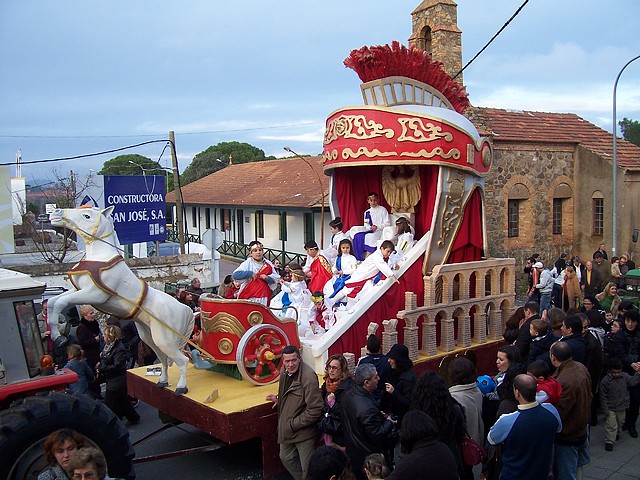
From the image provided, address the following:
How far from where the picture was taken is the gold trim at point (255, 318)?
6.32 meters

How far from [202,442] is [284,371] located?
246 centimetres

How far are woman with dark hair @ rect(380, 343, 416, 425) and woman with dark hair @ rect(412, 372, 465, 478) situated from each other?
0.70 meters

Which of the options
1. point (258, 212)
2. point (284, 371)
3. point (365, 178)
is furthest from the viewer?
point (258, 212)

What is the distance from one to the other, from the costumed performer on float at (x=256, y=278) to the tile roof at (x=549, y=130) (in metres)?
12.0

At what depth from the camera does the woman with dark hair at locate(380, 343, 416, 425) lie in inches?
199

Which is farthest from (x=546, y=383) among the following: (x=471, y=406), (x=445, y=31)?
(x=445, y=31)

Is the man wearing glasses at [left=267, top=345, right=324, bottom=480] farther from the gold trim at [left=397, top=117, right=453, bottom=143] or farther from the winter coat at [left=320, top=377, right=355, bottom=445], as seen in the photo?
the gold trim at [left=397, top=117, right=453, bottom=143]

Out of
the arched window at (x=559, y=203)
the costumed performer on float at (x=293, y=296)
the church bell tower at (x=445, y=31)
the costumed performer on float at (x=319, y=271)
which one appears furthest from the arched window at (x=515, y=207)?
the costumed performer on float at (x=293, y=296)

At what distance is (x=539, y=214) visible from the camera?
19.2 meters

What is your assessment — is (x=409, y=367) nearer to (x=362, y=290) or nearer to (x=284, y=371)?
(x=284, y=371)

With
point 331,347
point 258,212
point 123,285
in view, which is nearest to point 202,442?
point 331,347

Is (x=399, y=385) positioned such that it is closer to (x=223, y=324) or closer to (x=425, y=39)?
(x=223, y=324)

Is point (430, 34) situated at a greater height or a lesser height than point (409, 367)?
greater

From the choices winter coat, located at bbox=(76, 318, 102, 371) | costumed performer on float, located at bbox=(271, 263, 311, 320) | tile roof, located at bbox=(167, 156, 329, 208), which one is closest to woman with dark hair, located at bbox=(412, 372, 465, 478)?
costumed performer on float, located at bbox=(271, 263, 311, 320)
